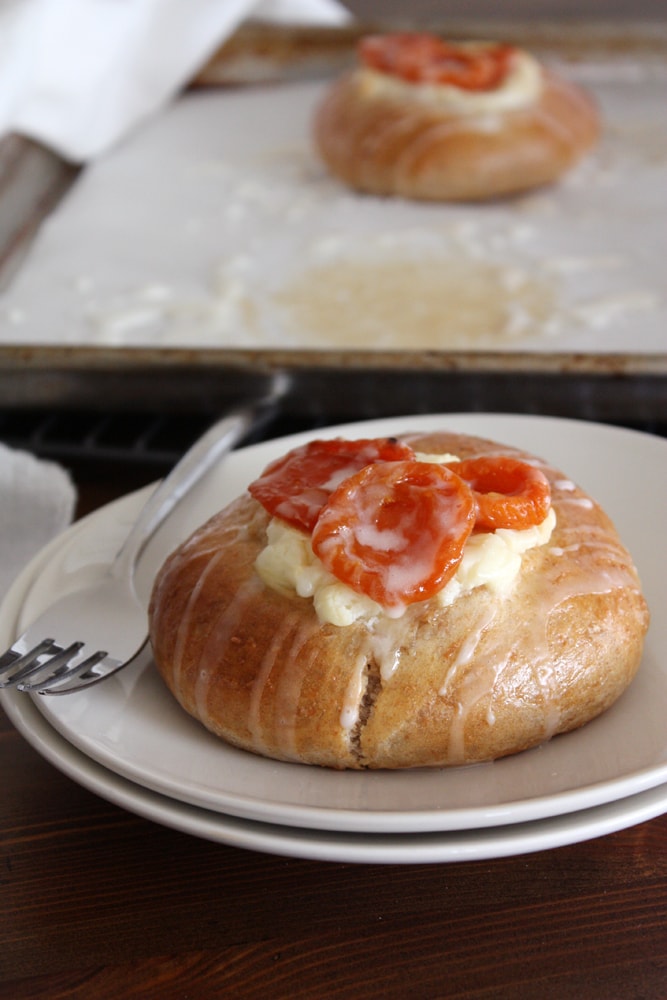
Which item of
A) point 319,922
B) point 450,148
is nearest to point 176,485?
point 319,922

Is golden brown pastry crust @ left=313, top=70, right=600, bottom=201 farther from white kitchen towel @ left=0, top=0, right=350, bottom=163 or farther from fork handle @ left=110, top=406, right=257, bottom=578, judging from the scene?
fork handle @ left=110, top=406, right=257, bottom=578

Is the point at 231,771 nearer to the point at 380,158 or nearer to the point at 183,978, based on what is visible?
the point at 183,978

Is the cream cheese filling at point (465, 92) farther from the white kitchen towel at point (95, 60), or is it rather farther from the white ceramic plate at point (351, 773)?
the white ceramic plate at point (351, 773)

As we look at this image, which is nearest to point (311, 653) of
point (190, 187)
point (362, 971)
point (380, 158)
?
point (362, 971)

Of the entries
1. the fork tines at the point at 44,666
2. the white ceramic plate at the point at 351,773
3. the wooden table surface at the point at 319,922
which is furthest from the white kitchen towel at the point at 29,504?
the wooden table surface at the point at 319,922

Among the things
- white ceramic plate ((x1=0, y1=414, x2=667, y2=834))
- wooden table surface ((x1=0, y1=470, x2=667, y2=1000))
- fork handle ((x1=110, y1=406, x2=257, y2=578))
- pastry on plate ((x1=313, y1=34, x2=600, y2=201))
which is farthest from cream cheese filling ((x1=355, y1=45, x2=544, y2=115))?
wooden table surface ((x1=0, y1=470, x2=667, y2=1000))

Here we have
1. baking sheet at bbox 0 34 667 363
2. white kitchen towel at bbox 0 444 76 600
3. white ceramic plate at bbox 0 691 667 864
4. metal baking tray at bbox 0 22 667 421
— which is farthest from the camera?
baking sheet at bbox 0 34 667 363
